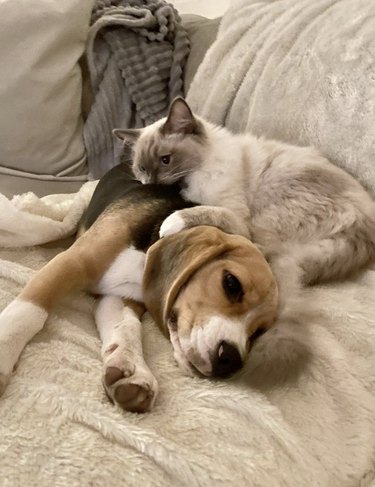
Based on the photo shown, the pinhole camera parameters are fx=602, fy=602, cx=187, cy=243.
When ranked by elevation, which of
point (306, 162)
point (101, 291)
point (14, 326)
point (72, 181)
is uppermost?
point (306, 162)

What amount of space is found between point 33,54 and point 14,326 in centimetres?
148

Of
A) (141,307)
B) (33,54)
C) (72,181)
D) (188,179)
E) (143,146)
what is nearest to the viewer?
(141,307)

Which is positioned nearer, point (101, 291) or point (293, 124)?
point (101, 291)

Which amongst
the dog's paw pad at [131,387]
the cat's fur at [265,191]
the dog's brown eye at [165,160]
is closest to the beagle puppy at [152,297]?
the dog's paw pad at [131,387]

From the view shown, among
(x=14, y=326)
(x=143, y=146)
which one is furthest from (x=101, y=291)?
(x=143, y=146)

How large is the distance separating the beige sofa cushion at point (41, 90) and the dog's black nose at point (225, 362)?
1555mm

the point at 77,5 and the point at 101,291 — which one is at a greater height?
the point at 77,5

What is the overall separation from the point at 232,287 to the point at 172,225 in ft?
0.90

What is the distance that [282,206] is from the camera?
182 cm

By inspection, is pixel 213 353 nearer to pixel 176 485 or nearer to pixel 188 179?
pixel 176 485

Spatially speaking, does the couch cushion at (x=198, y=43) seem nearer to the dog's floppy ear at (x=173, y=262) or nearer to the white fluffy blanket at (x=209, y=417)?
the dog's floppy ear at (x=173, y=262)

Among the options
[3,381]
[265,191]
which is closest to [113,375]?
[3,381]

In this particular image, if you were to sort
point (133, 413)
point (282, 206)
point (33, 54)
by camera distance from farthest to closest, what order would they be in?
point (33, 54), point (282, 206), point (133, 413)

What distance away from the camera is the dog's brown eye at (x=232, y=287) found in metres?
1.32
